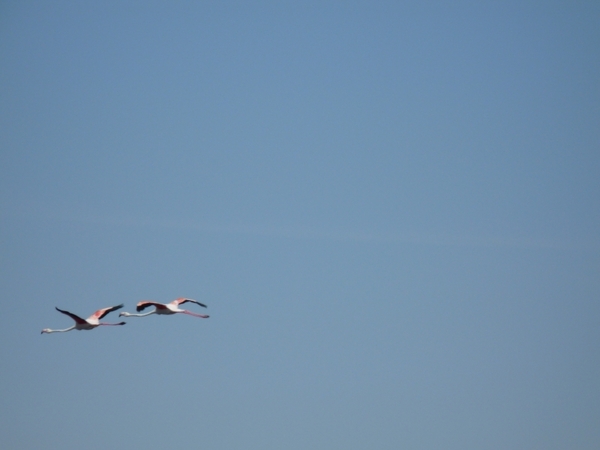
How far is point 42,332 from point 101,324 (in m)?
5.41

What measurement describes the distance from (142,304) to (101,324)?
2.39 m

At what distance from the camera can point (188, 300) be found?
54312 mm

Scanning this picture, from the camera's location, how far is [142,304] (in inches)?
2058

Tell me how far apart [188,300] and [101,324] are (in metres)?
3.51

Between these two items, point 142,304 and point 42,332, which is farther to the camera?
point 42,332

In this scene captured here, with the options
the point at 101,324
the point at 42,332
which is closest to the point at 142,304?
the point at 101,324

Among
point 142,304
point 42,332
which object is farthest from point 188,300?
point 42,332

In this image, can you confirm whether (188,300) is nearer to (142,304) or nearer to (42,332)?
(142,304)

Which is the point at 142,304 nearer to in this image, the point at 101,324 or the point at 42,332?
the point at 101,324

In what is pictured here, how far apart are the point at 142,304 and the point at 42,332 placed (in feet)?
25.2

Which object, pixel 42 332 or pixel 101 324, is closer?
pixel 101 324

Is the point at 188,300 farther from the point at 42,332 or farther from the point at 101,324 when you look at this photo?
the point at 42,332

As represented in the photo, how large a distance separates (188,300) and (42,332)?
7.60m

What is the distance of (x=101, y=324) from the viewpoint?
53.7 metres
